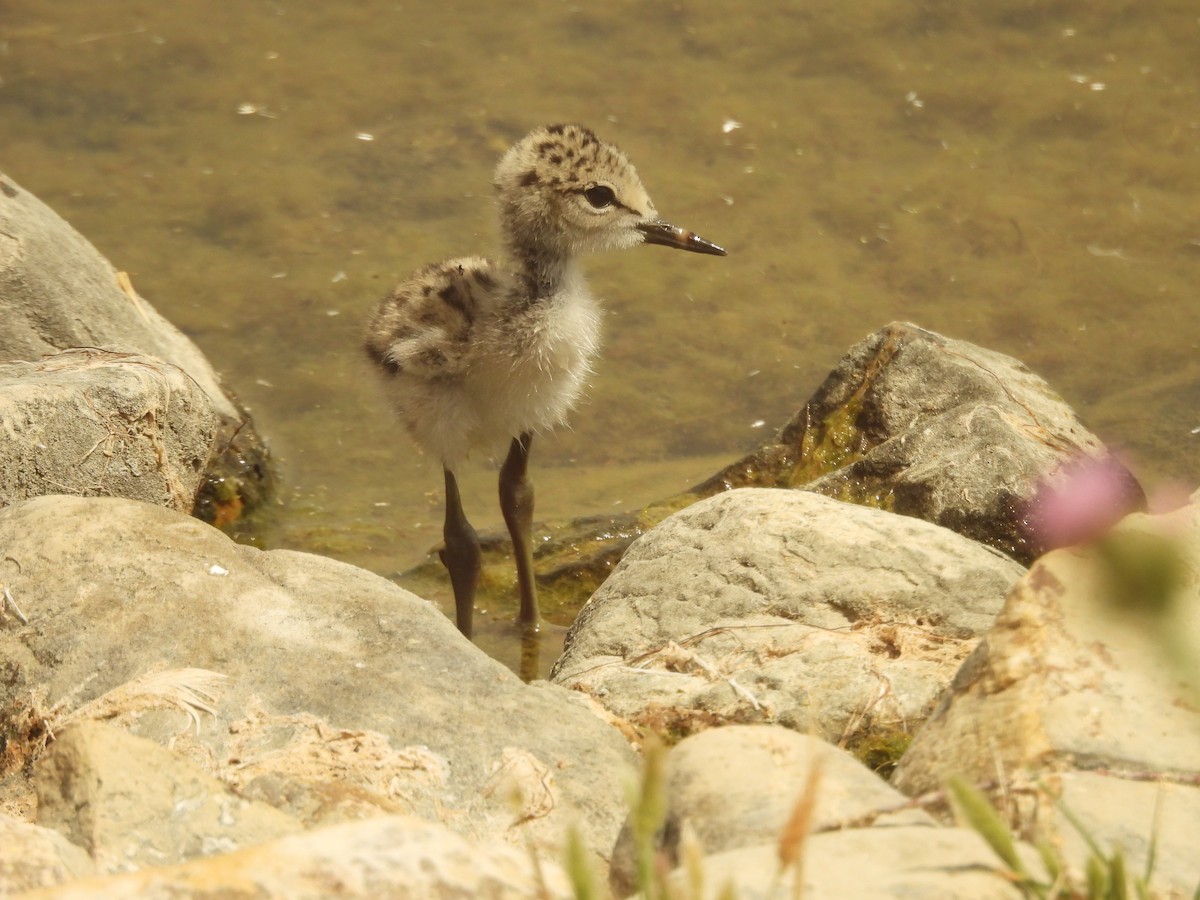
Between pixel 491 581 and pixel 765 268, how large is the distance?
7.99 ft

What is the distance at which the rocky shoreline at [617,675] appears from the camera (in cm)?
190

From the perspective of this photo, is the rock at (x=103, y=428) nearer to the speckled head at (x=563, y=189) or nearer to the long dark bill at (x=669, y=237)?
the speckled head at (x=563, y=189)

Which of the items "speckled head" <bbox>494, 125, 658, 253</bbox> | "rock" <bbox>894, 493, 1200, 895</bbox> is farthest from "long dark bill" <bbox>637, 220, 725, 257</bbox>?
"rock" <bbox>894, 493, 1200, 895</bbox>

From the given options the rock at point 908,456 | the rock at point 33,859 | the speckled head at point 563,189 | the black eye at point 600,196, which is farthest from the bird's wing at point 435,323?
the rock at point 33,859

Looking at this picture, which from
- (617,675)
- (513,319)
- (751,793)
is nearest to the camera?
(751,793)

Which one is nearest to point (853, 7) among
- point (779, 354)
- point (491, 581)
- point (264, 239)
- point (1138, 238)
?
point (1138, 238)

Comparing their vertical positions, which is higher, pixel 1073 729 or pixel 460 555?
pixel 1073 729

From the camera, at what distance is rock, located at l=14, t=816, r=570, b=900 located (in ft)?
5.75

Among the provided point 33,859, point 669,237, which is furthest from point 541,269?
point 33,859

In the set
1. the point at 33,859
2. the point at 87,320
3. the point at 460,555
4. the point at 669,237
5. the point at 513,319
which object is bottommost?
the point at 460,555

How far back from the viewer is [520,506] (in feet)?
15.1

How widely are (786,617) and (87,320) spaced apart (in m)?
2.74

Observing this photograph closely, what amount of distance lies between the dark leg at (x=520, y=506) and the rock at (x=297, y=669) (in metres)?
1.24

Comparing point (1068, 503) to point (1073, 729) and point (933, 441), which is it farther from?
point (1073, 729)
